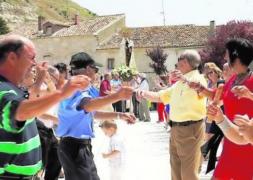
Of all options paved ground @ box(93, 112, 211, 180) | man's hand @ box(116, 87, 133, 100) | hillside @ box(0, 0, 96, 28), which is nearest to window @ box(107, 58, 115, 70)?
paved ground @ box(93, 112, 211, 180)

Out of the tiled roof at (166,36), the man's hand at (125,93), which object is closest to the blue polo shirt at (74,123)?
the man's hand at (125,93)

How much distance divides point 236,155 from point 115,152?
11.0ft

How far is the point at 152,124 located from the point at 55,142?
13508 mm

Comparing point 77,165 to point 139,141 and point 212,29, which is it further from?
point 212,29

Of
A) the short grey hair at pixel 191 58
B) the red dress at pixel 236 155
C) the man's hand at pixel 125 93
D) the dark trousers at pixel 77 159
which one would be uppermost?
the short grey hair at pixel 191 58

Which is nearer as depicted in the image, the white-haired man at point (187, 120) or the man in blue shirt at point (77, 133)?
the man in blue shirt at point (77, 133)

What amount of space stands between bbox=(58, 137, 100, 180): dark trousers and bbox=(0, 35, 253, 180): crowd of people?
0.01 m

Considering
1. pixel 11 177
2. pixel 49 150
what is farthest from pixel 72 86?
pixel 49 150

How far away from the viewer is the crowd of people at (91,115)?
3.55 metres

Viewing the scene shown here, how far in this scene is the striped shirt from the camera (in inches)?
136

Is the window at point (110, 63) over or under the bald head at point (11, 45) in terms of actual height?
under

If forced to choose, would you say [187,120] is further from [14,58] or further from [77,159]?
[14,58]

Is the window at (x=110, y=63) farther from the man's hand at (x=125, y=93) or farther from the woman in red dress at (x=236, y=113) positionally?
the man's hand at (x=125, y=93)

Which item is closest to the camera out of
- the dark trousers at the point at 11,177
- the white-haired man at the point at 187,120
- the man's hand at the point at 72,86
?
the man's hand at the point at 72,86
